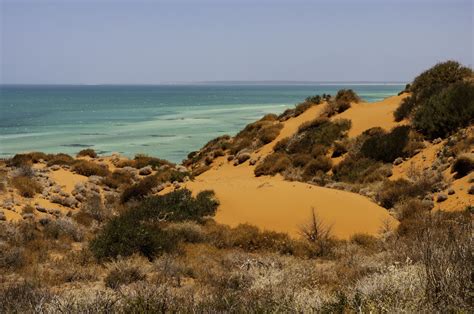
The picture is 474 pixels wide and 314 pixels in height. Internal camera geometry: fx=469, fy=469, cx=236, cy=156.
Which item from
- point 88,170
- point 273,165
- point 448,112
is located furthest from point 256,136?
point 448,112

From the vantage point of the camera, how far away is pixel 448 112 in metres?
22.5

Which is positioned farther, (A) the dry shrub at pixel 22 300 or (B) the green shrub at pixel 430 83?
(B) the green shrub at pixel 430 83

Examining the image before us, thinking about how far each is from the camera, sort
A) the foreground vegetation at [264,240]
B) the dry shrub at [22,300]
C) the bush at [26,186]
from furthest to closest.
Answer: the bush at [26,186] → the foreground vegetation at [264,240] → the dry shrub at [22,300]

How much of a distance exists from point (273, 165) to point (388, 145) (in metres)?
6.32

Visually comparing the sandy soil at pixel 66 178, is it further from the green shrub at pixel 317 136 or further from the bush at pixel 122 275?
the bush at pixel 122 275

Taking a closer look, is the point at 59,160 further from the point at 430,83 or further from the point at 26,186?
the point at 430,83

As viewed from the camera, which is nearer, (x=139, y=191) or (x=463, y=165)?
(x=463, y=165)

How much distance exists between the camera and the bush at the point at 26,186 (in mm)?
19875

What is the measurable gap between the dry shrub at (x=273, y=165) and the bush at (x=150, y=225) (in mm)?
9418

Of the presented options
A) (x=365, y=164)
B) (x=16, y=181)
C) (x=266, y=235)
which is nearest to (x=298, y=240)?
(x=266, y=235)

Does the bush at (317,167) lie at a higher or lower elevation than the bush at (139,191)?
higher

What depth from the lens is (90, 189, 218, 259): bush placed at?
459 inches

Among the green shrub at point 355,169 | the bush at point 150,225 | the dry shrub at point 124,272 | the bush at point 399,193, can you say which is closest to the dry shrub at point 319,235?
the bush at point 150,225

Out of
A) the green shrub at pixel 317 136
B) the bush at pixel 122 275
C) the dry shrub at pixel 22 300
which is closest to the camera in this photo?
the dry shrub at pixel 22 300
